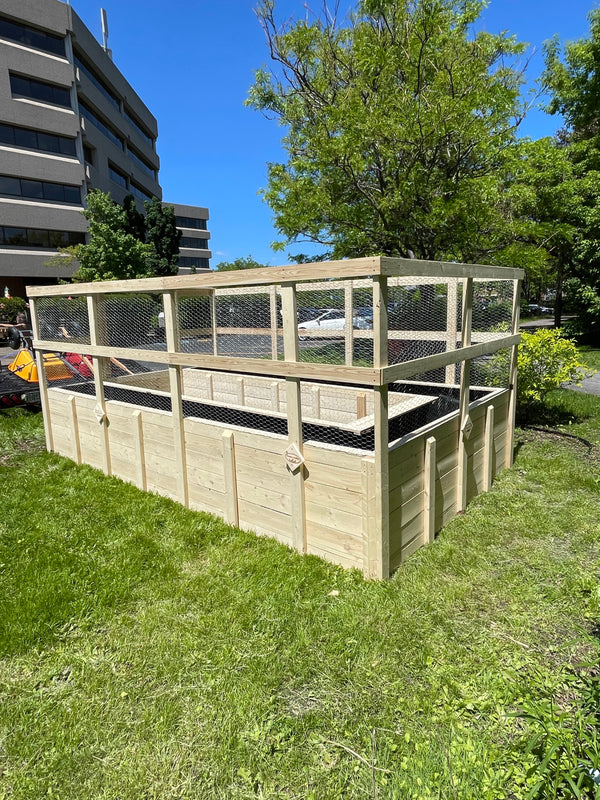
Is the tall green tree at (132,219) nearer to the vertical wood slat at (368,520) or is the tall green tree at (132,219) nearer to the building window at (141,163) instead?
the building window at (141,163)

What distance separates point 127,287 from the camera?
14.3 feet

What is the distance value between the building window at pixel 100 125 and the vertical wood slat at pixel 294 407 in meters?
33.2

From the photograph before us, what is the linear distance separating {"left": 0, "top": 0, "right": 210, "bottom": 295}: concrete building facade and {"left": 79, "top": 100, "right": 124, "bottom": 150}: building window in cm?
15

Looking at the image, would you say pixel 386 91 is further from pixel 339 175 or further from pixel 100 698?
pixel 100 698

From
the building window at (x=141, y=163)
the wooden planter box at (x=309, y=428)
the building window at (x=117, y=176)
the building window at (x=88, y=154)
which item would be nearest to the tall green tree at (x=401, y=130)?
the wooden planter box at (x=309, y=428)

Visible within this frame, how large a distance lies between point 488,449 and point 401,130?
5974mm

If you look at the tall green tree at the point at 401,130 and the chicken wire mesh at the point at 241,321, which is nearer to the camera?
the chicken wire mesh at the point at 241,321

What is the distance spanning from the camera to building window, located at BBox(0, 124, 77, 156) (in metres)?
25.6

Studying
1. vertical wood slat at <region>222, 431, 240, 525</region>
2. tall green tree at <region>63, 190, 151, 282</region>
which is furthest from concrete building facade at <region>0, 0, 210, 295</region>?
vertical wood slat at <region>222, 431, 240, 525</region>

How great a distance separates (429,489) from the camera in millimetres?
3457

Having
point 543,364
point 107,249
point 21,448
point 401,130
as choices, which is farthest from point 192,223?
point 543,364

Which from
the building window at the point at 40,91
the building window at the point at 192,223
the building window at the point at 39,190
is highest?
the building window at the point at 40,91

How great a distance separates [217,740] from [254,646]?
0.54 metres

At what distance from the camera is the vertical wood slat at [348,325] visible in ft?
15.5
